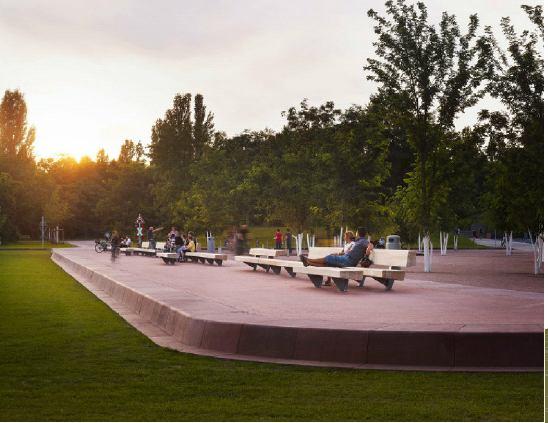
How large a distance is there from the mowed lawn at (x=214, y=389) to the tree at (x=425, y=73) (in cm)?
1978

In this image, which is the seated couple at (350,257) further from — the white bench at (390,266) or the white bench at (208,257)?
the white bench at (208,257)

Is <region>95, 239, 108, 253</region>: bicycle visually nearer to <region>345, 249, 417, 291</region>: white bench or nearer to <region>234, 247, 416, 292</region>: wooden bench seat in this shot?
<region>234, 247, 416, 292</region>: wooden bench seat

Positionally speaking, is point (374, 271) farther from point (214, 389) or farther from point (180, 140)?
point (180, 140)

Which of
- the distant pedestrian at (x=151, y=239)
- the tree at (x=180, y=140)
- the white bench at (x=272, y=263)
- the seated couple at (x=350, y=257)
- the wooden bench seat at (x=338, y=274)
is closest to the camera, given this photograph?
the wooden bench seat at (x=338, y=274)

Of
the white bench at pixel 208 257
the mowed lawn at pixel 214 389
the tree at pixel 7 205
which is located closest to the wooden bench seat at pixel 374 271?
the mowed lawn at pixel 214 389

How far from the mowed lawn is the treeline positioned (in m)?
17.1

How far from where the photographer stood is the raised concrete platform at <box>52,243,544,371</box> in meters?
8.95

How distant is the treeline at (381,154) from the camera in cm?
2531

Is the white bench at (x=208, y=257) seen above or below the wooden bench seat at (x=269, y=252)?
below

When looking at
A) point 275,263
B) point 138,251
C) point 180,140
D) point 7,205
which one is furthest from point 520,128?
point 7,205

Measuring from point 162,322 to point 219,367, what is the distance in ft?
12.0

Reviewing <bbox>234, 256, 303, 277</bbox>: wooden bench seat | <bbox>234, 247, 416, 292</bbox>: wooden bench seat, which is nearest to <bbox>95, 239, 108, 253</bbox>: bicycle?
<bbox>234, 256, 303, 277</bbox>: wooden bench seat

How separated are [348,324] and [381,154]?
118ft

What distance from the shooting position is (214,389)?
7.73 meters
